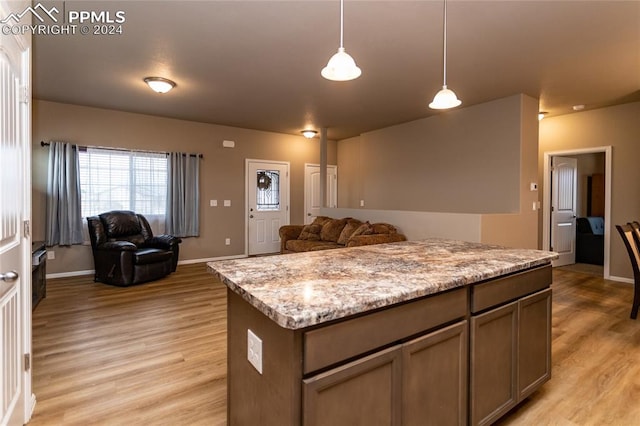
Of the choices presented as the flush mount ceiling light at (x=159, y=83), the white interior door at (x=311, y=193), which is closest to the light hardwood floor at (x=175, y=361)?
the flush mount ceiling light at (x=159, y=83)

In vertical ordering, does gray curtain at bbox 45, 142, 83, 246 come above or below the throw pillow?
above

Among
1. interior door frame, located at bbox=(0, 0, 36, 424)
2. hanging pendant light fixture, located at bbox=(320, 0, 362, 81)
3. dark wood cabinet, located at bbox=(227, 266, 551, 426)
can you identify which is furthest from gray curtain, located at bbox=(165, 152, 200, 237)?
dark wood cabinet, located at bbox=(227, 266, 551, 426)

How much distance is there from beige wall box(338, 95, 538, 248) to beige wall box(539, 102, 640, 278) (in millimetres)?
1271

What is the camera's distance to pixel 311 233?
589 cm

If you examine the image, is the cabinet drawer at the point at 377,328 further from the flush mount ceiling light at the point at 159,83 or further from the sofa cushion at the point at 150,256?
the sofa cushion at the point at 150,256

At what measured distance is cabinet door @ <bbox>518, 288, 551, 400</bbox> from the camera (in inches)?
73.2

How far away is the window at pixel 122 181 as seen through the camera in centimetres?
529

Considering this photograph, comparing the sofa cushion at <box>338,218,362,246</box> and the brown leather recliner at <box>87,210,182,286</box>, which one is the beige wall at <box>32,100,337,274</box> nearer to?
the brown leather recliner at <box>87,210,182,286</box>

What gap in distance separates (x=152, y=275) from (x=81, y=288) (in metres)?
0.87

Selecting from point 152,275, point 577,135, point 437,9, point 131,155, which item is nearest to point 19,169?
point 437,9

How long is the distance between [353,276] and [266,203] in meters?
5.87

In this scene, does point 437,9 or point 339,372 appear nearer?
point 339,372

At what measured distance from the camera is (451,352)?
1512 mm

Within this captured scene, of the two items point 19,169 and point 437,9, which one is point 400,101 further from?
point 19,169
